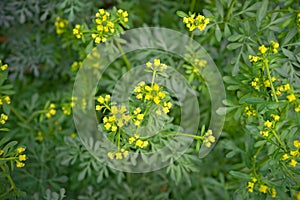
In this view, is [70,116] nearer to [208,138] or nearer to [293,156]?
[208,138]

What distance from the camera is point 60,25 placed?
2.00 m

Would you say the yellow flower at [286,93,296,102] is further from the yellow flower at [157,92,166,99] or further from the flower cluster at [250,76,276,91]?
the yellow flower at [157,92,166,99]

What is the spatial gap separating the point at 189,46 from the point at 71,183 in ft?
3.12

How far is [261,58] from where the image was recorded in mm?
1437

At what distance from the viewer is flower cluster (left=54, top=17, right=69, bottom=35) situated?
2.00 m

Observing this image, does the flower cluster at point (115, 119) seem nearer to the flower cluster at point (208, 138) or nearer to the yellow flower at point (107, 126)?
the yellow flower at point (107, 126)

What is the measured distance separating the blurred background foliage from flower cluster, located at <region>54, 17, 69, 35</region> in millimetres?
27

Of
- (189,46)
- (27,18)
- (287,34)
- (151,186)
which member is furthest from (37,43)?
(287,34)

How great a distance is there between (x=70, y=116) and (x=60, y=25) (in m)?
0.48

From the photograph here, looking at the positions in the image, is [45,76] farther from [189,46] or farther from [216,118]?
[216,118]

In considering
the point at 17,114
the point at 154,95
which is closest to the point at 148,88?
the point at 154,95

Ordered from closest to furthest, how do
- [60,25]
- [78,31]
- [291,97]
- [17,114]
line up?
[291,97], [78,31], [17,114], [60,25]

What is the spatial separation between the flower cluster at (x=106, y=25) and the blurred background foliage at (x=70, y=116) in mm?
265

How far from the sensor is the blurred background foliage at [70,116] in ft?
5.78
